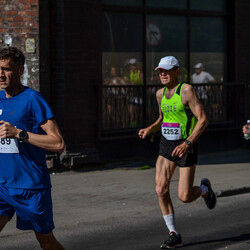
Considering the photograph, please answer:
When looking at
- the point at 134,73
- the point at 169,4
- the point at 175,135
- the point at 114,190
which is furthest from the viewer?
the point at 169,4

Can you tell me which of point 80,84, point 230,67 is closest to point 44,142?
point 80,84

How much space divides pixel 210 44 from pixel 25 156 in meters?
11.8

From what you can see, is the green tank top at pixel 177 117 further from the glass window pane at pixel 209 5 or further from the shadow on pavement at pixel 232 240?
the glass window pane at pixel 209 5

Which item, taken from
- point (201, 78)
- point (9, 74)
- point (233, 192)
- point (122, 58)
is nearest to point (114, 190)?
point (233, 192)

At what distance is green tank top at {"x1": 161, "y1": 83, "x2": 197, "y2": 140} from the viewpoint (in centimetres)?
803

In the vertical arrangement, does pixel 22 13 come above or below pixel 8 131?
above

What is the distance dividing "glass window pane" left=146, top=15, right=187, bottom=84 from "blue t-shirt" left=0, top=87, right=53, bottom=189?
10036 millimetres

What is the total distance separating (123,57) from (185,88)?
23.4 feet

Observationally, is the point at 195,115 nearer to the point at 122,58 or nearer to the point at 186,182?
the point at 186,182

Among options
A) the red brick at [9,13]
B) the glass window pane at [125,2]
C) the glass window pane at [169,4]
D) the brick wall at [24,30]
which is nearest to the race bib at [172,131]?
the brick wall at [24,30]

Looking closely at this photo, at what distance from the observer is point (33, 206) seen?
5.51 metres

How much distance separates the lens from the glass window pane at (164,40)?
15538 mm

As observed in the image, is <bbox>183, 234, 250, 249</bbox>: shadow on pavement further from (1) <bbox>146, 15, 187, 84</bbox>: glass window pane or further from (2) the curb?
(1) <bbox>146, 15, 187, 84</bbox>: glass window pane

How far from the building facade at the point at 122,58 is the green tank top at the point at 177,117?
571cm
